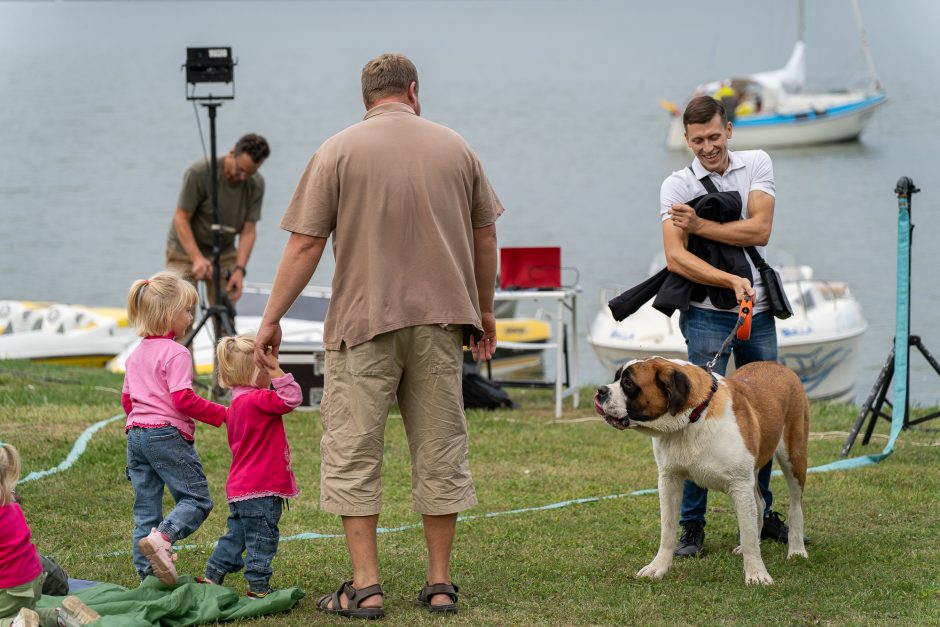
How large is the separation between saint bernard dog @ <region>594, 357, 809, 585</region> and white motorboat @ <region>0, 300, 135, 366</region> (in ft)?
40.1

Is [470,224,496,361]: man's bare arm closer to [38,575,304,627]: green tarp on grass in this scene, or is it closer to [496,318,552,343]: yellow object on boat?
[38,575,304,627]: green tarp on grass

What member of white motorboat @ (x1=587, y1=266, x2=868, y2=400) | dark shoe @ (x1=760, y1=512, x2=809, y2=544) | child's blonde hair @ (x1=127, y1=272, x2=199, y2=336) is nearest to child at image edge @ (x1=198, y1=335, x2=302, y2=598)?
child's blonde hair @ (x1=127, y1=272, x2=199, y2=336)

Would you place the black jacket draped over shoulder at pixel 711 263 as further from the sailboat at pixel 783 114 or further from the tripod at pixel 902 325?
the sailboat at pixel 783 114

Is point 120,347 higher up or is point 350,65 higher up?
point 350,65

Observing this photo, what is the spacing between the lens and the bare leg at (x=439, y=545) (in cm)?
482

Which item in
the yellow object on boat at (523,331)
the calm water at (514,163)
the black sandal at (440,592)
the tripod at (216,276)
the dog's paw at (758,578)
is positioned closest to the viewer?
the black sandal at (440,592)

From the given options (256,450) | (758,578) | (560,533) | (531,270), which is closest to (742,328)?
(758,578)

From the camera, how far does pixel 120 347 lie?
54.6ft

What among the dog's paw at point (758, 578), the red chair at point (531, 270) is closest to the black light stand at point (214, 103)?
the red chair at point (531, 270)

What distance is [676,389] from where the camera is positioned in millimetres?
4957

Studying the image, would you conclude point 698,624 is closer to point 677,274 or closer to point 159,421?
point 677,274

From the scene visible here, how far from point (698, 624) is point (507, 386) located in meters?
7.17

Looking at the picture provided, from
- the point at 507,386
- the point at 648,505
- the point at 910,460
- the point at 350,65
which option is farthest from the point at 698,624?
the point at 350,65

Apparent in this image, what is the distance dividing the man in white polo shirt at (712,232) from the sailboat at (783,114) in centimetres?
4272
